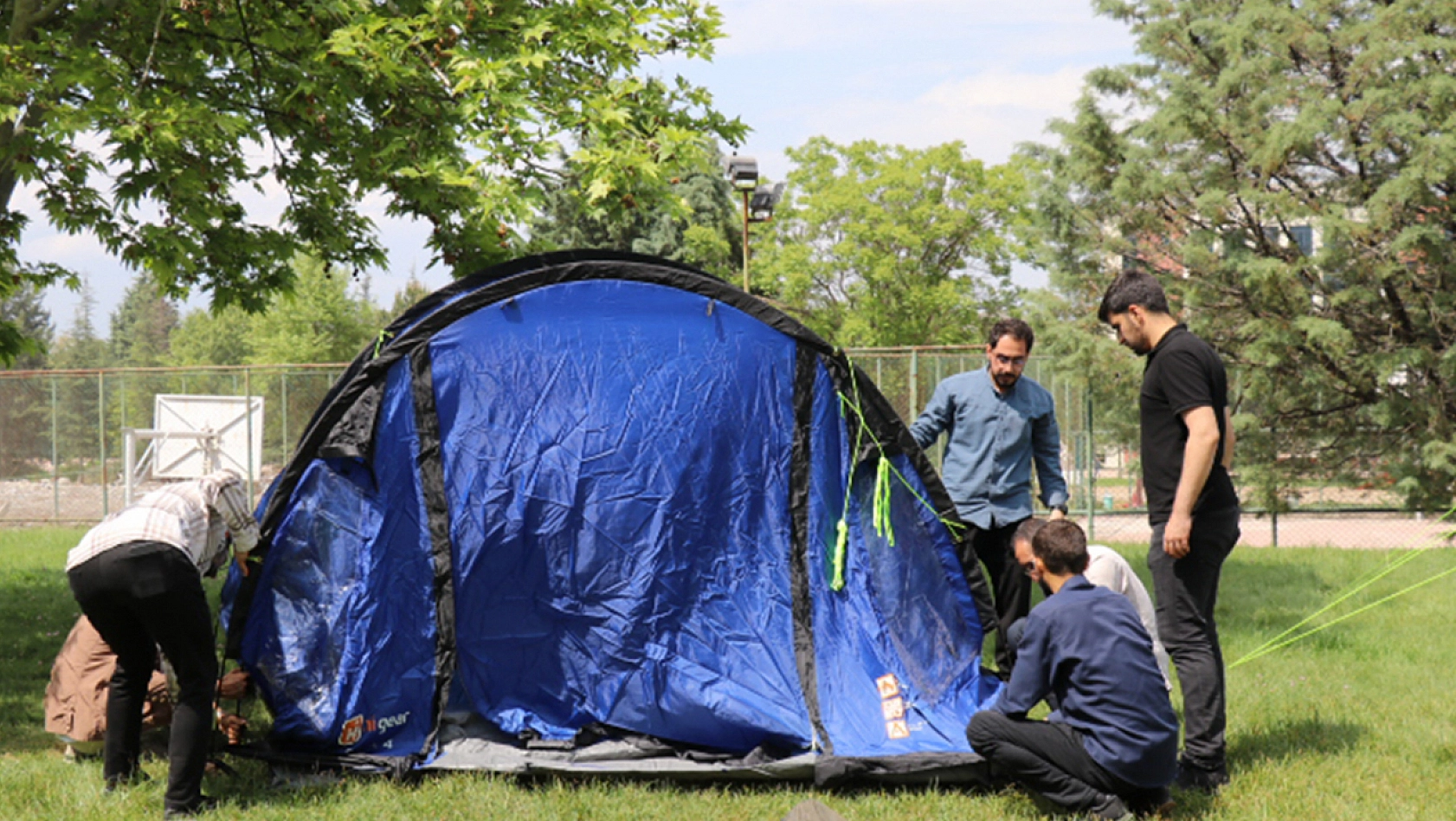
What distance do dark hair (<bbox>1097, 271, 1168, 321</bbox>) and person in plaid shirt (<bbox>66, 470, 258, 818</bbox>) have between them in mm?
3422

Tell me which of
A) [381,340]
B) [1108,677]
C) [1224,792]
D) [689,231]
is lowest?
[1224,792]

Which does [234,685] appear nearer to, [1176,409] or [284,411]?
[1176,409]

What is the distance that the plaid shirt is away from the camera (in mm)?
4062

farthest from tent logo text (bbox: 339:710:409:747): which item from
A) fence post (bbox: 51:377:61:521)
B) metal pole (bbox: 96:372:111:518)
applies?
fence post (bbox: 51:377:61:521)

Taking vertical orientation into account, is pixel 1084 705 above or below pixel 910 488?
below

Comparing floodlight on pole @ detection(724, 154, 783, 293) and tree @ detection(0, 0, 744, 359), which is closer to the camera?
tree @ detection(0, 0, 744, 359)

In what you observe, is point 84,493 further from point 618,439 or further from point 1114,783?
point 1114,783

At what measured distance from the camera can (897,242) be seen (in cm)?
2589

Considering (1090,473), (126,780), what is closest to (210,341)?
(1090,473)

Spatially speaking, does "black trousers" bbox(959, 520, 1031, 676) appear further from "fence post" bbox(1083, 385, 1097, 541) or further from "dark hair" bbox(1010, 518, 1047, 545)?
"fence post" bbox(1083, 385, 1097, 541)

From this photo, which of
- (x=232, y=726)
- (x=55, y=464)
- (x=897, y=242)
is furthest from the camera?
(x=897, y=242)

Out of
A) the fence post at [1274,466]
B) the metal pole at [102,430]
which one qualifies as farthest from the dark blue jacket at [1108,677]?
the metal pole at [102,430]

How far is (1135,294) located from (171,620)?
12.0 feet

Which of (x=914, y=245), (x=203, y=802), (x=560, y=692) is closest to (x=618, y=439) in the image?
(x=560, y=692)
